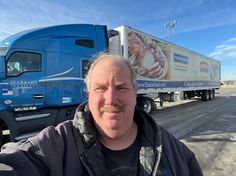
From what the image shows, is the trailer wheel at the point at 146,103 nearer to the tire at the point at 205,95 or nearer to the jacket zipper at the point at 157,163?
the jacket zipper at the point at 157,163

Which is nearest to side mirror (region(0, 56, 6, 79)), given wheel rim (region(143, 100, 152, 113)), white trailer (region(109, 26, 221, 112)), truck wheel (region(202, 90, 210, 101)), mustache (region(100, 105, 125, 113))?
white trailer (region(109, 26, 221, 112))

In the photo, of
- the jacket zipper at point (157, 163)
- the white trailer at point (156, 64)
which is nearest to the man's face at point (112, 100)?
the jacket zipper at point (157, 163)

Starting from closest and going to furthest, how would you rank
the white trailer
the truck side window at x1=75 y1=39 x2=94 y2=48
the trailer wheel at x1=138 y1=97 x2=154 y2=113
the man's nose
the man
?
the man, the man's nose, the truck side window at x1=75 y1=39 x2=94 y2=48, the white trailer, the trailer wheel at x1=138 y1=97 x2=154 y2=113

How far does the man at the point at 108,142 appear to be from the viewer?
4.62ft

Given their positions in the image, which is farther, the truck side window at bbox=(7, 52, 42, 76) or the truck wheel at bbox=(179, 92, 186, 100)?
the truck wheel at bbox=(179, 92, 186, 100)

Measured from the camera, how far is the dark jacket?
1.29 metres

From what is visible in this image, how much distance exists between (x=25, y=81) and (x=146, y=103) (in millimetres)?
6251

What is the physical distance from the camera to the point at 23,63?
21.0ft

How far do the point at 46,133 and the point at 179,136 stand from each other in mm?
6233

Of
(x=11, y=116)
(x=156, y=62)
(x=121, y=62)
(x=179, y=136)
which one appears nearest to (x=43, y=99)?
(x=11, y=116)

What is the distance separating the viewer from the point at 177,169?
1644 millimetres

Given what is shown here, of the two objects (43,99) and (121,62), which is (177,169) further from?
(43,99)

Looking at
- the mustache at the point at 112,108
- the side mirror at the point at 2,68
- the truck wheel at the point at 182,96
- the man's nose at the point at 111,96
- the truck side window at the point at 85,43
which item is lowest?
the truck wheel at the point at 182,96

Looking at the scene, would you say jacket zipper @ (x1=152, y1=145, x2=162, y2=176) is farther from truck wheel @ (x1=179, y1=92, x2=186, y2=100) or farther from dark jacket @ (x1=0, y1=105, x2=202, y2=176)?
truck wheel @ (x1=179, y1=92, x2=186, y2=100)
